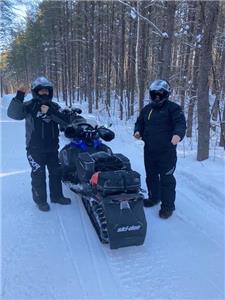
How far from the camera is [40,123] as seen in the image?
5.04 metres

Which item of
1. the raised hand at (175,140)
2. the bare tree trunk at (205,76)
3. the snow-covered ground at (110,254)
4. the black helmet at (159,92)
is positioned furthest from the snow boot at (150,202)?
the bare tree trunk at (205,76)

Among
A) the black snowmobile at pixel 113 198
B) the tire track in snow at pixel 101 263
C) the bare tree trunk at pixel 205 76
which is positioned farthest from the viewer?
the bare tree trunk at pixel 205 76

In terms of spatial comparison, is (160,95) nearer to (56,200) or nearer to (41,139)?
(41,139)

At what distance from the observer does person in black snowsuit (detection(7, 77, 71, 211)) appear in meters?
4.89

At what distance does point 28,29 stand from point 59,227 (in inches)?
1556

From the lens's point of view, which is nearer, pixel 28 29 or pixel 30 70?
pixel 28 29

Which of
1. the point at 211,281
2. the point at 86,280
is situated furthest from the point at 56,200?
the point at 211,281

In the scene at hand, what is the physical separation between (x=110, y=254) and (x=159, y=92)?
2.22 metres

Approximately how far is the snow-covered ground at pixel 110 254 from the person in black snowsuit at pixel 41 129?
0.40 meters

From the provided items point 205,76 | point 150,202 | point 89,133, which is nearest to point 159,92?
point 89,133

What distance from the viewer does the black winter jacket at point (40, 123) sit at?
16.2 ft

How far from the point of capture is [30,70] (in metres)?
53.2

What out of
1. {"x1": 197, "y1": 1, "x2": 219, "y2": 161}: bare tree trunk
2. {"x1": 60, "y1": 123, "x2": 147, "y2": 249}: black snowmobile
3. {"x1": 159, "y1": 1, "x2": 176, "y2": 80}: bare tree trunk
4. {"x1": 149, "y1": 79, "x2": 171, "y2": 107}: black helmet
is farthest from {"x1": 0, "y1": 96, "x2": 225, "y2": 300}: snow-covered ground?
{"x1": 159, "y1": 1, "x2": 176, "y2": 80}: bare tree trunk

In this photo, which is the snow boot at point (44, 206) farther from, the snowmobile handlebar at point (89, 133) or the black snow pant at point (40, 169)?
the snowmobile handlebar at point (89, 133)
